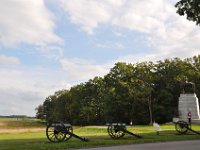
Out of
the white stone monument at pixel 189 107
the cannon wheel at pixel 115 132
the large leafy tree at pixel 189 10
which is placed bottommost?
the cannon wheel at pixel 115 132

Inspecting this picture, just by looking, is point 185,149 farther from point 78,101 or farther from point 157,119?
point 78,101

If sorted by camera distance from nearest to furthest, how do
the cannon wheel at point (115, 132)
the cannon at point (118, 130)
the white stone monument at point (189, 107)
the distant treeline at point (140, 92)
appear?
→ 1. the cannon at point (118, 130)
2. the cannon wheel at point (115, 132)
3. the white stone monument at point (189, 107)
4. the distant treeline at point (140, 92)

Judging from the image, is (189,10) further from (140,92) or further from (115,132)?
(140,92)

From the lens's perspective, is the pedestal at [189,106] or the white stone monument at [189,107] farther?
the pedestal at [189,106]

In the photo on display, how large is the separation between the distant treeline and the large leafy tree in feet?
166

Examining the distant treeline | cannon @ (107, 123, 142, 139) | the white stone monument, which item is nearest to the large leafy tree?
cannon @ (107, 123, 142, 139)

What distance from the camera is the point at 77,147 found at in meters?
20.3

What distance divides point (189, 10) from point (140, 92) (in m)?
51.3

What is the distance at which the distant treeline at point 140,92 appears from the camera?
78.6 metres

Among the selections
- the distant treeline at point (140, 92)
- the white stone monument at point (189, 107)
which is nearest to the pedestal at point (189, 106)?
the white stone monument at point (189, 107)

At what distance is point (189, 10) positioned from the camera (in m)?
27.0

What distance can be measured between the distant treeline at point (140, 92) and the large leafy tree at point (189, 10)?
50.5 metres

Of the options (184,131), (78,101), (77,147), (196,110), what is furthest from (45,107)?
(77,147)

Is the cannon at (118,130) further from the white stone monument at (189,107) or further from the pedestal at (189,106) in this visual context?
the pedestal at (189,106)
